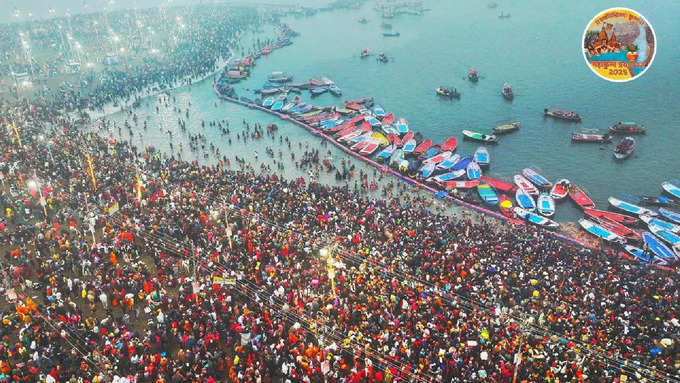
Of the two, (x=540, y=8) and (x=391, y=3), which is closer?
(x=540, y=8)

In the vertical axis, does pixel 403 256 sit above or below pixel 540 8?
below

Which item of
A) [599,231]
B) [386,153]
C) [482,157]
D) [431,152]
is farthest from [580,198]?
[386,153]

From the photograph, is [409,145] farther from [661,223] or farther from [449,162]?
[661,223]

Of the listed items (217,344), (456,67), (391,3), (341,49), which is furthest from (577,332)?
(391,3)

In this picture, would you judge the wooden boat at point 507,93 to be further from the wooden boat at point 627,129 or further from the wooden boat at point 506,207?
the wooden boat at point 506,207

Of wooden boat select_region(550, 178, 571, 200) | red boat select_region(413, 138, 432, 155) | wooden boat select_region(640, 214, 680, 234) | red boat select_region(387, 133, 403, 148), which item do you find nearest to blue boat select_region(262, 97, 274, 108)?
red boat select_region(387, 133, 403, 148)

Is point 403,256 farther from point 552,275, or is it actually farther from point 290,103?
point 290,103

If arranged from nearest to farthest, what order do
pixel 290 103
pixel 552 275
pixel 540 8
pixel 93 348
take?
pixel 93 348 < pixel 552 275 < pixel 290 103 < pixel 540 8
